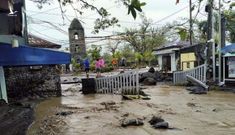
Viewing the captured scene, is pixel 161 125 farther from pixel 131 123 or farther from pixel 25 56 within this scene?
pixel 25 56

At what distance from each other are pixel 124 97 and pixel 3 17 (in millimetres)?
7308

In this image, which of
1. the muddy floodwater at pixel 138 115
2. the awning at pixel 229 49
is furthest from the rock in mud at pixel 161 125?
the awning at pixel 229 49

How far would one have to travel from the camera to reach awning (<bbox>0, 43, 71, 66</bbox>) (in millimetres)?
9594

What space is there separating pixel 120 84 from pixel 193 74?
5931 millimetres

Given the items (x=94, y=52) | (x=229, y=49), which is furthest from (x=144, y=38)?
(x=229, y=49)

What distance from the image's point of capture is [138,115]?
11734mm

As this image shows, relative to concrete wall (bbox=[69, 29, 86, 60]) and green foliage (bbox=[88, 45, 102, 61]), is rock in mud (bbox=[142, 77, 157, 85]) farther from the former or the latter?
concrete wall (bbox=[69, 29, 86, 60])

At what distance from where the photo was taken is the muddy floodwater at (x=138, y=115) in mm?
9422

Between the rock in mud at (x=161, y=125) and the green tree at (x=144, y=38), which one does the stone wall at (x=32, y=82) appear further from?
the green tree at (x=144, y=38)

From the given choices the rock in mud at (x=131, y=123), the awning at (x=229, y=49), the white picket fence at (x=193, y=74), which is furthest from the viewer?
the white picket fence at (x=193, y=74)

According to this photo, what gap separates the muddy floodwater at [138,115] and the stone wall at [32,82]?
1.05 m

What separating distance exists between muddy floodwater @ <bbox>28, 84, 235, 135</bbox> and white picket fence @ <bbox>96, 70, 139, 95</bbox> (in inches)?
33.5

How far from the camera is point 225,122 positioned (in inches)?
424

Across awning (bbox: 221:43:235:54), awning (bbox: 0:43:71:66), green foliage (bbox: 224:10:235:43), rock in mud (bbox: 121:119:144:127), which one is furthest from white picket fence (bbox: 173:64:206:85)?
rock in mud (bbox: 121:119:144:127)
